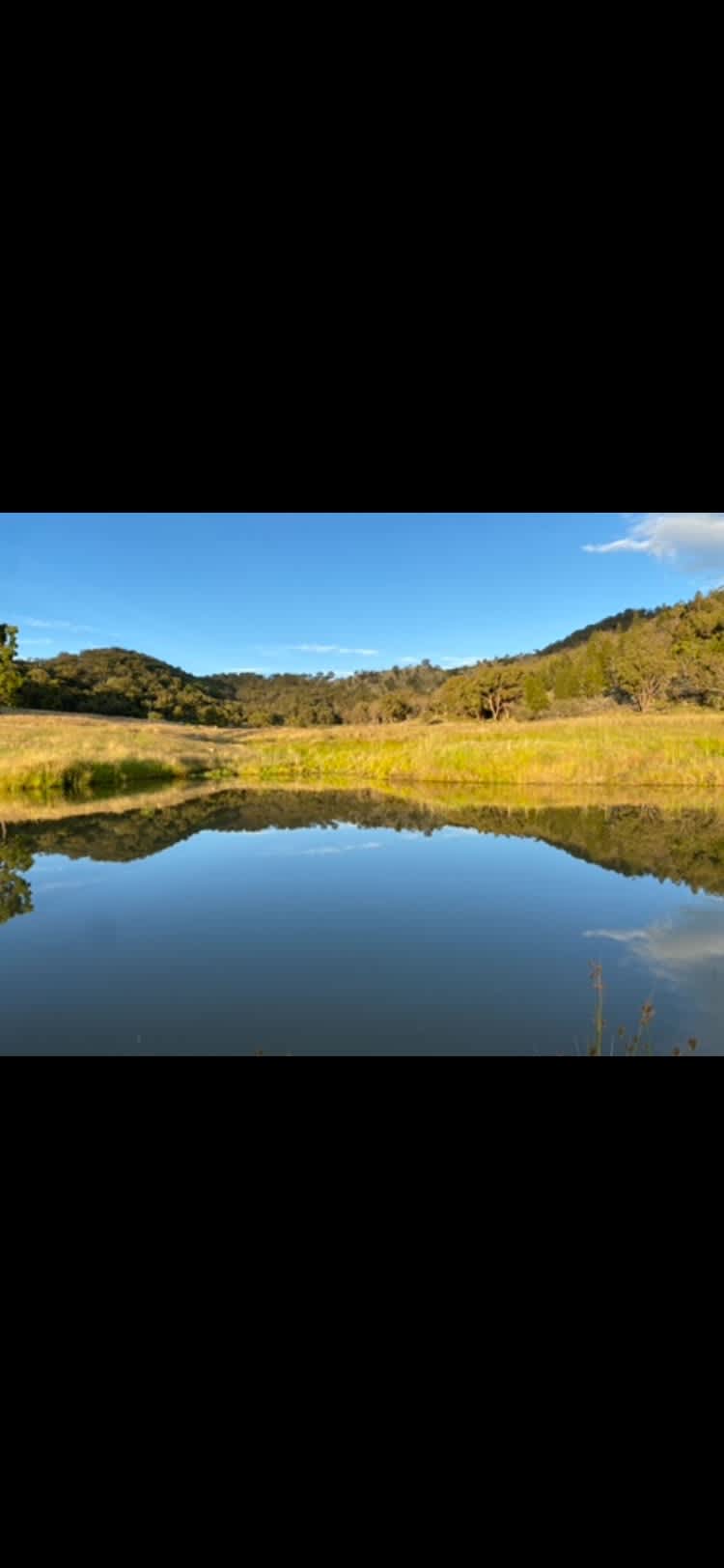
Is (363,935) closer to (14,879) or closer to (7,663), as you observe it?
(14,879)

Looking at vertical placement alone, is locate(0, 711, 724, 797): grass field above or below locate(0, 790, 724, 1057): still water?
above

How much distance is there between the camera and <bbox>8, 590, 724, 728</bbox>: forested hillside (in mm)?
41500

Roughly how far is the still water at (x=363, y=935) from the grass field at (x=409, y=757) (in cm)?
455

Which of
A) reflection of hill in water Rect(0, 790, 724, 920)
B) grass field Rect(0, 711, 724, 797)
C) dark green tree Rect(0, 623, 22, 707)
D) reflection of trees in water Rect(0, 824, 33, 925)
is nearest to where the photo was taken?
reflection of trees in water Rect(0, 824, 33, 925)

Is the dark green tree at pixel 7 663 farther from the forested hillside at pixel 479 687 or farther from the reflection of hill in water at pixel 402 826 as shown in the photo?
the reflection of hill in water at pixel 402 826

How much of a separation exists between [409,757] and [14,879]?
56.0 feet

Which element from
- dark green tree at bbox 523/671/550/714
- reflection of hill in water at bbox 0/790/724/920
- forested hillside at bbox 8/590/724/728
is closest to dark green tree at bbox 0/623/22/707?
forested hillside at bbox 8/590/724/728

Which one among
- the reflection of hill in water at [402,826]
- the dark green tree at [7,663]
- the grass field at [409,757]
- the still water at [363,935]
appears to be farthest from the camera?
the dark green tree at [7,663]

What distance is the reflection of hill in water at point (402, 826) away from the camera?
1305 centimetres

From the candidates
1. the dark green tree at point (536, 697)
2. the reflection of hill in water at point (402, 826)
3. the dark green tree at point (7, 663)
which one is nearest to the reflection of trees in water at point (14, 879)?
the reflection of hill in water at point (402, 826)

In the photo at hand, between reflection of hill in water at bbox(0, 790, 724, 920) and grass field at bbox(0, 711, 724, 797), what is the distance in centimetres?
350

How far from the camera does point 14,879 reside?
1244 centimetres

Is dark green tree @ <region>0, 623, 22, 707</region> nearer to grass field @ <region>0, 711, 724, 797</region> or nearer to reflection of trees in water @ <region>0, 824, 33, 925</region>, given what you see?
grass field @ <region>0, 711, 724, 797</region>
